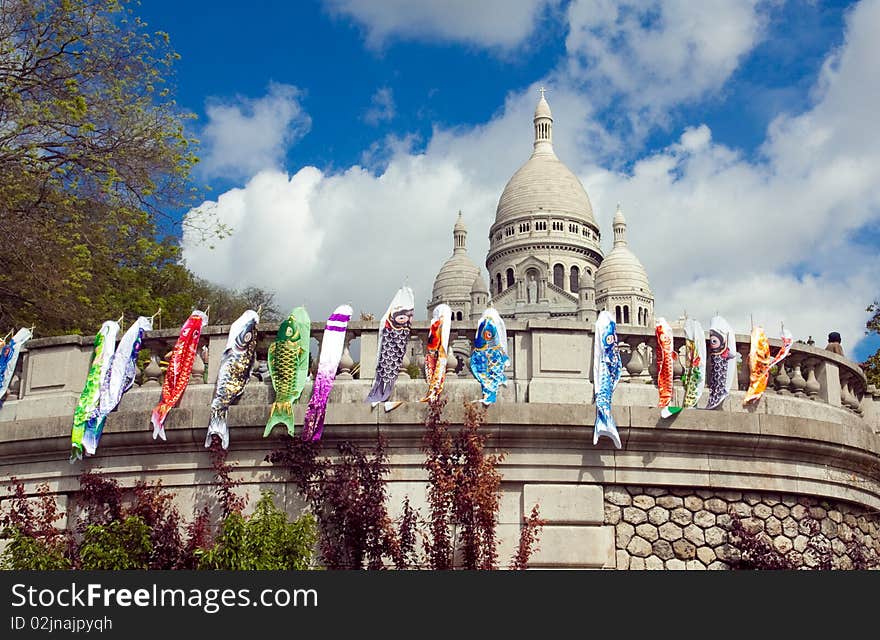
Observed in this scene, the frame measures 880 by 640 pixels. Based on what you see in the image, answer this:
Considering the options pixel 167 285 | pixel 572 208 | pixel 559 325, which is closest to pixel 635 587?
pixel 559 325

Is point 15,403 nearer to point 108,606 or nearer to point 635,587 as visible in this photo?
point 108,606

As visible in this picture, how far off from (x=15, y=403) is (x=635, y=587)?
7.90 metres

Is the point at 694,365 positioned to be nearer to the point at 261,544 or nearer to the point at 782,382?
the point at 782,382

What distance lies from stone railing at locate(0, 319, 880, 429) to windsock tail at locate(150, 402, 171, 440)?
2.01 feet

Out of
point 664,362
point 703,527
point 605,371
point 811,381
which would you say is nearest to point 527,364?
point 605,371

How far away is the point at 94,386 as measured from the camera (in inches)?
495

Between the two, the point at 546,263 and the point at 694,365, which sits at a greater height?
the point at 546,263

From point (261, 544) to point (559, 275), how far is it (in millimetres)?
153350

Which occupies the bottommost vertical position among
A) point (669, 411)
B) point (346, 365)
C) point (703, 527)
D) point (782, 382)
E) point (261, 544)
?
point (261, 544)

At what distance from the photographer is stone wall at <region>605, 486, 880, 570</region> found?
1195 cm

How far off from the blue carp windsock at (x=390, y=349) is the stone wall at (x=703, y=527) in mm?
2490

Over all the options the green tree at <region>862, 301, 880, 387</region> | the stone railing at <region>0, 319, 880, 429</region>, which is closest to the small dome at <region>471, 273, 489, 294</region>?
the green tree at <region>862, 301, 880, 387</region>

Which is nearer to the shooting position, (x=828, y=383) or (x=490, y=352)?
(x=490, y=352)

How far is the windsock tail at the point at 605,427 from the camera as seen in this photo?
11.8m
